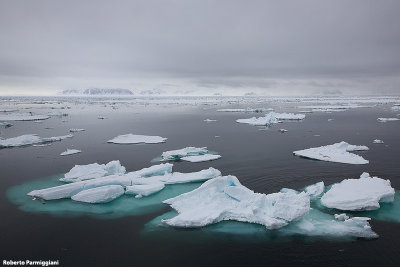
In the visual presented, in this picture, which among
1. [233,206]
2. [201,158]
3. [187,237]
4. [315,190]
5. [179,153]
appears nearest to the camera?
[187,237]

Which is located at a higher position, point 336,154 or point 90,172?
point 336,154

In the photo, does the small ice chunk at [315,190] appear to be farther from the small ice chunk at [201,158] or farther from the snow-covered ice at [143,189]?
the small ice chunk at [201,158]

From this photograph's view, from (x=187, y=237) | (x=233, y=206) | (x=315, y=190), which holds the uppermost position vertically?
Answer: (x=315, y=190)

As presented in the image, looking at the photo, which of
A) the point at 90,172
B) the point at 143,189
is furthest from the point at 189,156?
the point at 143,189

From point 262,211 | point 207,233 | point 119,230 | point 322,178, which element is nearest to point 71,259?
point 119,230

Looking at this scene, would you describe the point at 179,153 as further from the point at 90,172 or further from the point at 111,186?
the point at 111,186

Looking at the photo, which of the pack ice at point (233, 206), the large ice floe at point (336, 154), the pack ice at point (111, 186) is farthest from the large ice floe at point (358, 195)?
the pack ice at point (111, 186)
